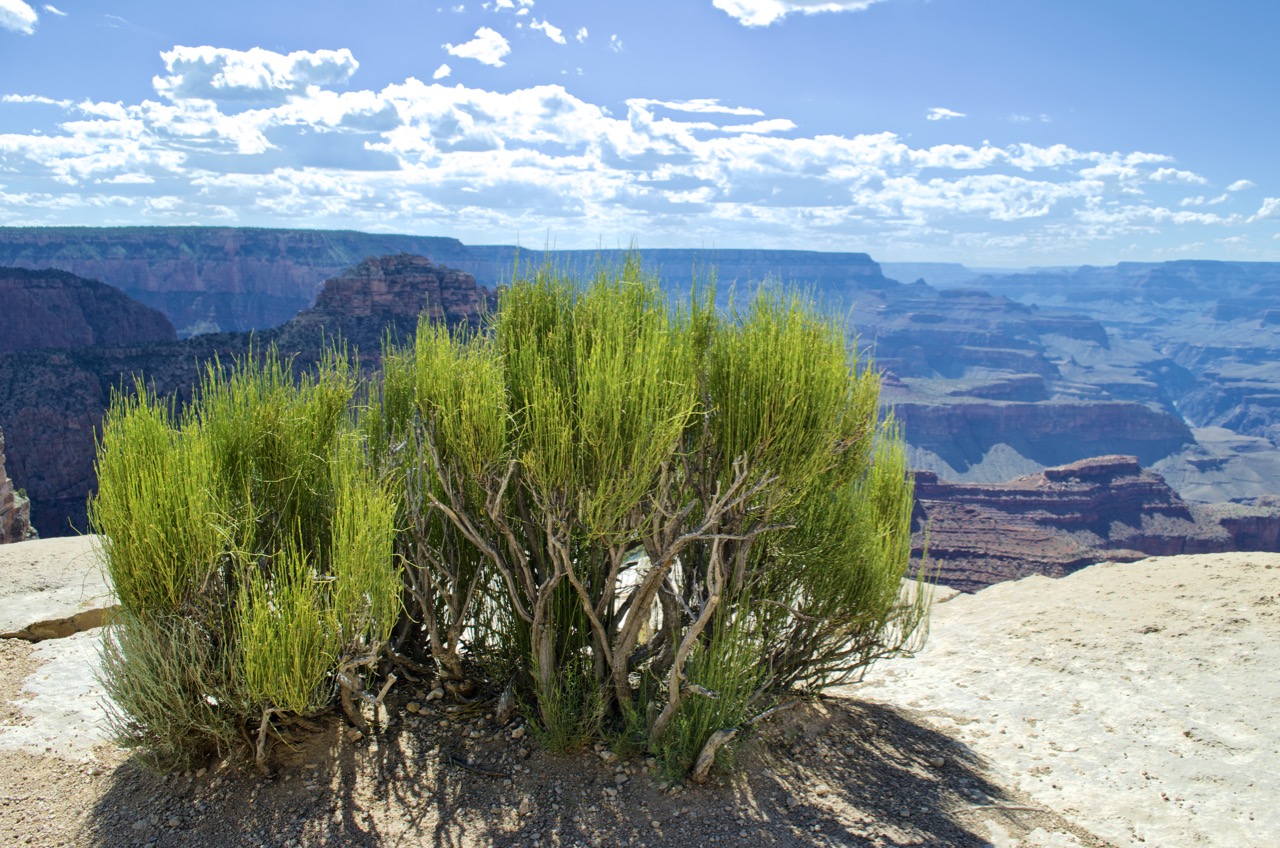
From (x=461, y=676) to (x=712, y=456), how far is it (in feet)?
9.56

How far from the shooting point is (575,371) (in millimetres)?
6066

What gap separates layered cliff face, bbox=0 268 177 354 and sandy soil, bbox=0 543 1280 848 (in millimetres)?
80235

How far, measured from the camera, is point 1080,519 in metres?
73.2

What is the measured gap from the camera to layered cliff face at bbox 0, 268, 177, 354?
76375 millimetres

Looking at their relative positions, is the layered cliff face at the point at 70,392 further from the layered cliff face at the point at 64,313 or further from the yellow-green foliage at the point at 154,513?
the yellow-green foliage at the point at 154,513

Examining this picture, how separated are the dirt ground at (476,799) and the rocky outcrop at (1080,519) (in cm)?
5812

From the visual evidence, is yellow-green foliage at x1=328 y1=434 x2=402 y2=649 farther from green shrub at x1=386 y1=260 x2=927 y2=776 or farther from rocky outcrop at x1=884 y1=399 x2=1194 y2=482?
rocky outcrop at x1=884 y1=399 x2=1194 y2=482

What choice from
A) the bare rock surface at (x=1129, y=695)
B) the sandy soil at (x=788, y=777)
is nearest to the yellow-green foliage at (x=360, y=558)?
the sandy soil at (x=788, y=777)

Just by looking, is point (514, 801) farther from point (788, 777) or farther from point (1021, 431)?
point (1021, 431)

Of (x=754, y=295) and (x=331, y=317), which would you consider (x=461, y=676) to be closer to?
(x=754, y=295)

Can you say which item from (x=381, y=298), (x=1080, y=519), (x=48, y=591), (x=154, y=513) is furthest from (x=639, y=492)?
(x=1080, y=519)

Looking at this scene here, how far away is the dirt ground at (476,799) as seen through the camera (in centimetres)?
563

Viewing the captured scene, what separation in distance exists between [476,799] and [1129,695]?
286 inches

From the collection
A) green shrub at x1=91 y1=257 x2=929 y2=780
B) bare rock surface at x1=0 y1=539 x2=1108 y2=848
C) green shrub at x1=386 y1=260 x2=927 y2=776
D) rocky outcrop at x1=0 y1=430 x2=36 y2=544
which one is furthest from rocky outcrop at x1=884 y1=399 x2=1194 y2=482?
green shrub at x1=91 y1=257 x2=929 y2=780
